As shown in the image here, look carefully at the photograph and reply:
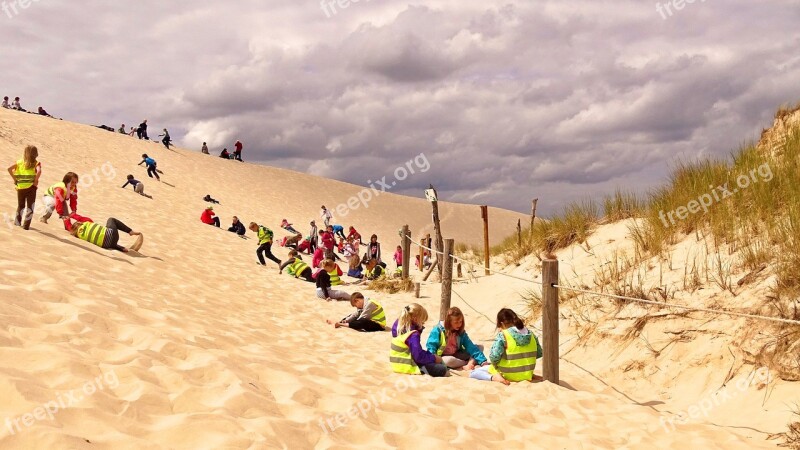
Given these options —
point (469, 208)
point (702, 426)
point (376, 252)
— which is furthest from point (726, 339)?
point (469, 208)

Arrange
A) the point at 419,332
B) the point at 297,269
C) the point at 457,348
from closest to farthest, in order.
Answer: the point at 419,332
the point at 457,348
the point at 297,269

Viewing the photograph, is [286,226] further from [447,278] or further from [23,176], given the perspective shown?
[447,278]

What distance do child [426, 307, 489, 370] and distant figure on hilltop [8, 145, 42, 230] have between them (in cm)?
602

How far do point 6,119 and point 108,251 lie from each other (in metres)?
21.6

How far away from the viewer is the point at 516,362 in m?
5.31

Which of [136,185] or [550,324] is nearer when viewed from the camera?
[550,324]

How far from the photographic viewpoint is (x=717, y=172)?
8.28 m

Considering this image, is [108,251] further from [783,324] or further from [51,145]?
[51,145]

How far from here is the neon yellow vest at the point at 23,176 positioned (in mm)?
7480

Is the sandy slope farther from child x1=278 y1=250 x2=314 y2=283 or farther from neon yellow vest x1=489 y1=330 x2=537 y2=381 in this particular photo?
child x1=278 y1=250 x2=314 y2=283

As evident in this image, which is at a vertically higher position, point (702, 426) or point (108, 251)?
point (108, 251)

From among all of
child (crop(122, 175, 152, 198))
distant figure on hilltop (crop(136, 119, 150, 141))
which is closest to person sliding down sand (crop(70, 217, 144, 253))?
child (crop(122, 175, 152, 198))

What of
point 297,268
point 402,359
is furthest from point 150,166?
point 402,359

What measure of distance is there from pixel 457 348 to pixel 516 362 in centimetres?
98
